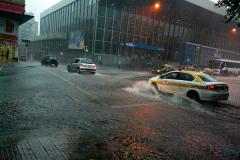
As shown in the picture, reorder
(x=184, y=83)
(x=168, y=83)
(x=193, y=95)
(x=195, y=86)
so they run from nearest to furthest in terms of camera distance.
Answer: (x=195, y=86), (x=193, y=95), (x=184, y=83), (x=168, y=83)

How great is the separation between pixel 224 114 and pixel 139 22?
47493mm

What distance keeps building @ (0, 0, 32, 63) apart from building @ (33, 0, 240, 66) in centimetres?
1779

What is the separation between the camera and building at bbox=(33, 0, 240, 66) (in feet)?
171

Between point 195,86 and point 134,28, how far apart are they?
1749 inches

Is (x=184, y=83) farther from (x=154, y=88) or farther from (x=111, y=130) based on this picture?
(x=111, y=130)

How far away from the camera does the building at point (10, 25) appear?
2905cm

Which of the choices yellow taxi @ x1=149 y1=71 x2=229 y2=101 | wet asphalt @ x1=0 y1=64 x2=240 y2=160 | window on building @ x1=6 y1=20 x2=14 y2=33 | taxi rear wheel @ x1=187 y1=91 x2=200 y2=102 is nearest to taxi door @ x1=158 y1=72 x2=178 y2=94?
yellow taxi @ x1=149 y1=71 x2=229 y2=101

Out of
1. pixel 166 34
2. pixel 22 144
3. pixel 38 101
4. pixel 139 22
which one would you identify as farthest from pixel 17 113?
pixel 166 34

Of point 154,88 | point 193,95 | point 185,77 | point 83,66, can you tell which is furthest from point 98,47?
point 193,95

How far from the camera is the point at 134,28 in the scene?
54.9 m

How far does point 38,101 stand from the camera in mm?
10227

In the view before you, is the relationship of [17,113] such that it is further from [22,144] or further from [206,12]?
[206,12]

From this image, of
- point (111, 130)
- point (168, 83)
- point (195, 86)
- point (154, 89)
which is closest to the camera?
point (111, 130)

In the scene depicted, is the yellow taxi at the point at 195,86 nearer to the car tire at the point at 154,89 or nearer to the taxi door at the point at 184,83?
the taxi door at the point at 184,83
